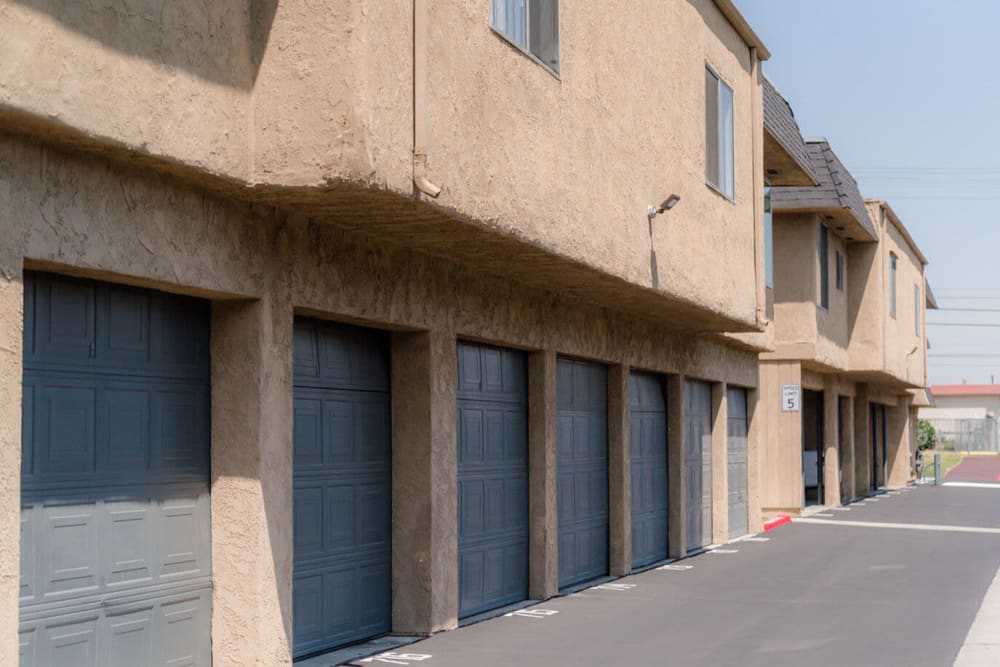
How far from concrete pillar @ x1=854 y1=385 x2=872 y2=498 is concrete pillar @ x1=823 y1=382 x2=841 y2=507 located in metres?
4.96

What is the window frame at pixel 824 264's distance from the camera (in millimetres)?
29734

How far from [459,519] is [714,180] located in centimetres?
622

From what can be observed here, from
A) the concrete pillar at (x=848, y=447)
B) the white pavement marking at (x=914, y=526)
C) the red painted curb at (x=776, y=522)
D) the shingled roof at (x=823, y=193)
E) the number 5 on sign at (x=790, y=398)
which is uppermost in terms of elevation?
the shingled roof at (x=823, y=193)

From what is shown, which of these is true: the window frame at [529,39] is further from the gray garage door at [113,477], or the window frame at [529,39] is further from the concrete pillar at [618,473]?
the concrete pillar at [618,473]

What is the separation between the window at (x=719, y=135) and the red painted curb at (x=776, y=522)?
927 cm

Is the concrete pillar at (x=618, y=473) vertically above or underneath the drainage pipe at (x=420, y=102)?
underneath

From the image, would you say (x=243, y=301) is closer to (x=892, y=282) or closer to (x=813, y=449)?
(x=813, y=449)

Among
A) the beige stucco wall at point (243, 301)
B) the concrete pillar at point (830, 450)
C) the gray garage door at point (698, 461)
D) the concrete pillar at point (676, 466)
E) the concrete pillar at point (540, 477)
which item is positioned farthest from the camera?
the concrete pillar at point (830, 450)

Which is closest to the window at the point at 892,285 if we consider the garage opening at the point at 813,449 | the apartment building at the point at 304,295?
the garage opening at the point at 813,449

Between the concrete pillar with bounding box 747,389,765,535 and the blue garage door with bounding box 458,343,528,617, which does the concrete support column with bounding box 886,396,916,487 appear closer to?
the concrete pillar with bounding box 747,389,765,535

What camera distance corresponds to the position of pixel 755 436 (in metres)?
23.8

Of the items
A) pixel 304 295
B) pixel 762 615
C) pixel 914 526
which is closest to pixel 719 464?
pixel 914 526

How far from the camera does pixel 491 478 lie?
13.1 metres

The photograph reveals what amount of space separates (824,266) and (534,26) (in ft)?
67.0
